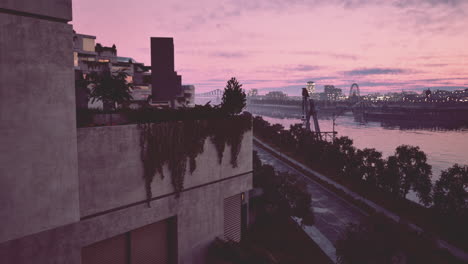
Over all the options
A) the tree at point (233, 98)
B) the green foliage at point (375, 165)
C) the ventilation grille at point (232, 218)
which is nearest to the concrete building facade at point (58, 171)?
the ventilation grille at point (232, 218)

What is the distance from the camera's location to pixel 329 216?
1261 inches

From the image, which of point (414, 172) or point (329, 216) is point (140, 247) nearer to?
point (329, 216)

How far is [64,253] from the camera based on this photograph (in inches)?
461

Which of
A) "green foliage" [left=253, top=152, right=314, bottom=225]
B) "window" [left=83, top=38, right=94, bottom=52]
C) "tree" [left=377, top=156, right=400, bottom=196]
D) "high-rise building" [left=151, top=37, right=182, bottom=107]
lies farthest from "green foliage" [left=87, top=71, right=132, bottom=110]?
"window" [left=83, top=38, right=94, bottom=52]

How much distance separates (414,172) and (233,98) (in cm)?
2971

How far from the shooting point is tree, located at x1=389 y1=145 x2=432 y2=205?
36.4 metres

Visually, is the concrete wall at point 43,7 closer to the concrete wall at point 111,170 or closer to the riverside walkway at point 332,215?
the concrete wall at point 111,170

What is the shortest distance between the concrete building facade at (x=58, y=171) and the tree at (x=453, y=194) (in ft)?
99.0

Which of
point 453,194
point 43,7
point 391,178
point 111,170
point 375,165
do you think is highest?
point 43,7

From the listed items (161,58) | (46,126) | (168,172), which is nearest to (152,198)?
(168,172)

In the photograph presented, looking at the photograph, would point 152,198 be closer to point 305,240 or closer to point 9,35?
point 9,35

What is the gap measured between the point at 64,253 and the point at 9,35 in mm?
8241

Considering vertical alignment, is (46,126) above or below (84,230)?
above

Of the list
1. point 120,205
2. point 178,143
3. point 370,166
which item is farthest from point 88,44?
point 120,205
